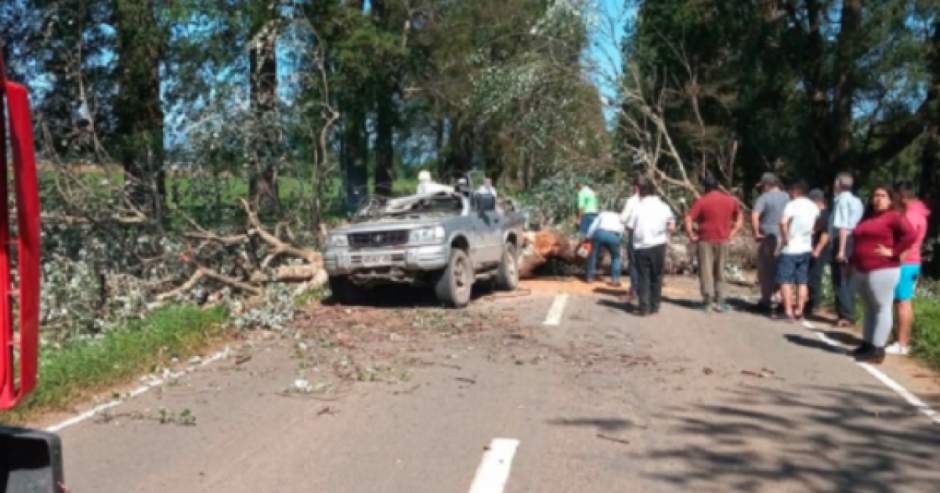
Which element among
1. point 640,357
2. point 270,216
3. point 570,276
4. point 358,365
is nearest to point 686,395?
point 640,357

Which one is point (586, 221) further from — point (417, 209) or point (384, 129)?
point (384, 129)

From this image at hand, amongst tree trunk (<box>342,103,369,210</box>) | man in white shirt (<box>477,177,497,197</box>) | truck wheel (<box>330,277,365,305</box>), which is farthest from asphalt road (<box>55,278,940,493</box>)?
tree trunk (<box>342,103,369,210</box>)

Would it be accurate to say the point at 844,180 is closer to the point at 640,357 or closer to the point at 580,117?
the point at 640,357

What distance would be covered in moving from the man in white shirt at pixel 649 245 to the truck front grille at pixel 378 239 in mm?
3041

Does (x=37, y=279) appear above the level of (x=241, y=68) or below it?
below

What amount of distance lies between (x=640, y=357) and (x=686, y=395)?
1741 millimetres

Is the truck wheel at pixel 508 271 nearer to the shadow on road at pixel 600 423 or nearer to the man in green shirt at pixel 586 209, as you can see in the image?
the man in green shirt at pixel 586 209

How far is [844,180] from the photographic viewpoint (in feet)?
39.0

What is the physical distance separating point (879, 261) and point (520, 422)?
453cm

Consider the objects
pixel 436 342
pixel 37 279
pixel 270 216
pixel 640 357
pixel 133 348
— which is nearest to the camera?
pixel 37 279

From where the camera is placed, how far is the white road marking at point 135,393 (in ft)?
24.0

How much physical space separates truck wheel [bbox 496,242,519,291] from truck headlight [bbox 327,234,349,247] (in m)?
2.97

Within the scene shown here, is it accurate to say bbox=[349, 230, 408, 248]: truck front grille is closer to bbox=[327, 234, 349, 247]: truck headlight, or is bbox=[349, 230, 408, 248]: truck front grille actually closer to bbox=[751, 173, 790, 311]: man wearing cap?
bbox=[327, 234, 349, 247]: truck headlight

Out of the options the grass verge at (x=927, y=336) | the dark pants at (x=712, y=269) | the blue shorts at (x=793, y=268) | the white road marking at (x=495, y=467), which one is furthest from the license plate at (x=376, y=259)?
the grass verge at (x=927, y=336)
